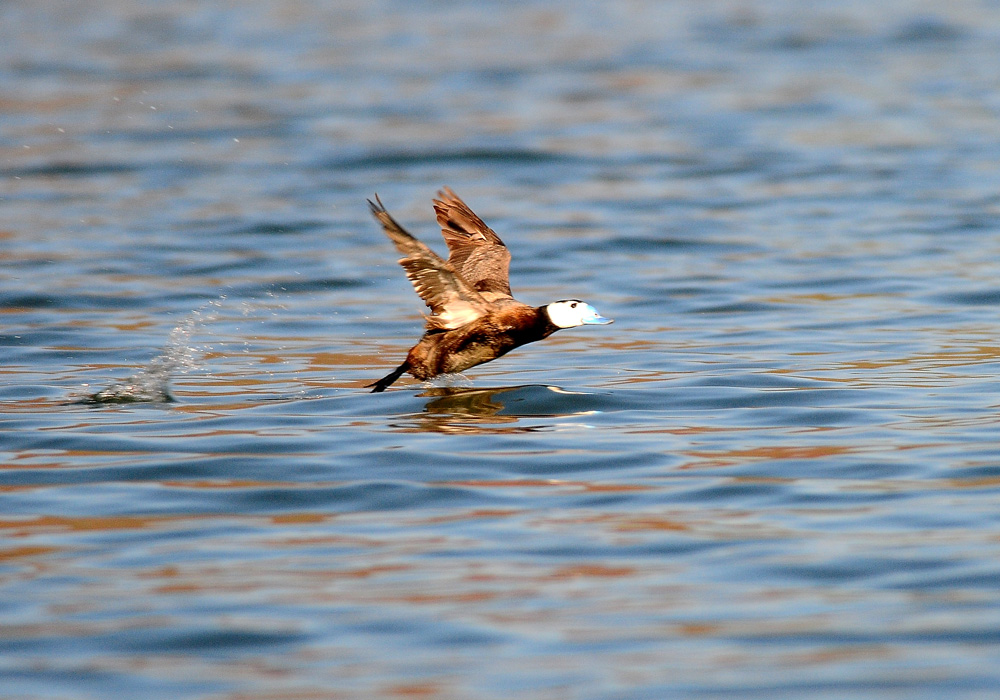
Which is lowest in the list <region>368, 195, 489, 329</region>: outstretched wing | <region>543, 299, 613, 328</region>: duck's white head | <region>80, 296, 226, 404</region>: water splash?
<region>80, 296, 226, 404</region>: water splash

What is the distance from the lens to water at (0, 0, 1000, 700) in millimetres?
4707

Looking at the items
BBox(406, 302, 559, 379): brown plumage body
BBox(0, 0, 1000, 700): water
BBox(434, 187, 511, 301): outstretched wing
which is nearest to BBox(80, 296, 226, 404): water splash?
BBox(0, 0, 1000, 700): water

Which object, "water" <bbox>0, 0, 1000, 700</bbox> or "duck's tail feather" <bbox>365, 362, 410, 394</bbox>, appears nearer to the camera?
→ "water" <bbox>0, 0, 1000, 700</bbox>

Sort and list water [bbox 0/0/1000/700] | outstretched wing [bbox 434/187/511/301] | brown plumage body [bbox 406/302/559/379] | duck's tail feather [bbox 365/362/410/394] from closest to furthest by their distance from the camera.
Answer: water [bbox 0/0/1000/700] < duck's tail feather [bbox 365/362/410/394] < brown plumage body [bbox 406/302/559/379] < outstretched wing [bbox 434/187/511/301]

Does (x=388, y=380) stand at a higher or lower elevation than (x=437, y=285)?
lower

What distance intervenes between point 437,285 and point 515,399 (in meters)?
0.80

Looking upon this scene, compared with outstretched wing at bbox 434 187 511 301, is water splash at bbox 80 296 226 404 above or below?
below

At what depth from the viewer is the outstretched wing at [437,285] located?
301 inches

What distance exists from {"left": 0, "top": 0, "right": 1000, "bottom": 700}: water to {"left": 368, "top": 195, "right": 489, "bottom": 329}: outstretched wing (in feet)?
1.63

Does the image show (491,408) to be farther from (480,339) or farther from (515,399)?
(480,339)

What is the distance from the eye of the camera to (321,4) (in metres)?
31.5

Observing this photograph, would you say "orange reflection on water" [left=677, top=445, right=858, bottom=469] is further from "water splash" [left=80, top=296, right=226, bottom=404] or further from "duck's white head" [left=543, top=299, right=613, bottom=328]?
"water splash" [left=80, top=296, right=226, bottom=404]

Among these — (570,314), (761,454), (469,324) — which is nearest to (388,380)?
(469,324)

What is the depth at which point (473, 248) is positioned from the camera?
29.9 ft
